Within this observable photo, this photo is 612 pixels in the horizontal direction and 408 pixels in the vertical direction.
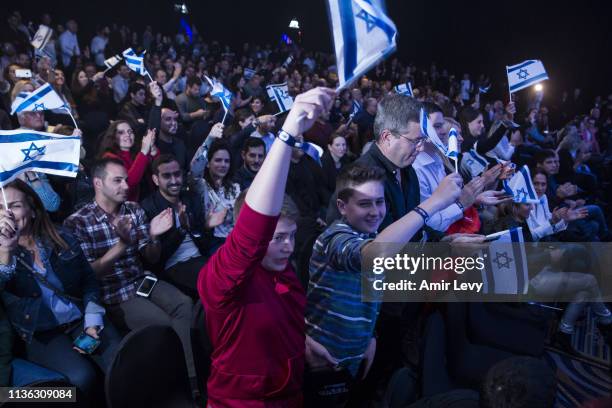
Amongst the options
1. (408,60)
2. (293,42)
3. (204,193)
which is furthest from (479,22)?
(204,193)

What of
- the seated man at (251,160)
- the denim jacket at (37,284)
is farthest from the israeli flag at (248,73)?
the denim jacket at (37,284)

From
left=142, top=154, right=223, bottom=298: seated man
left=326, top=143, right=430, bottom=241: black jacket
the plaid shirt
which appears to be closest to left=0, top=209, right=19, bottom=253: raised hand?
the plaid shirt

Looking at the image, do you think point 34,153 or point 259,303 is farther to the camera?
point 34,153

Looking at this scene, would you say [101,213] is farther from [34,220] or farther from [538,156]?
[538,156]

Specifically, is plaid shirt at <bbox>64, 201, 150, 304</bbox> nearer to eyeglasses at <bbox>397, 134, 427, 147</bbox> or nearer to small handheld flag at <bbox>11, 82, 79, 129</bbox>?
small handheld flag at <bbox>11, 82, 79, 129</bbox>

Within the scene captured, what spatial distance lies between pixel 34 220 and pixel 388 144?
198 centimetres

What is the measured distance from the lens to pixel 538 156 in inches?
215

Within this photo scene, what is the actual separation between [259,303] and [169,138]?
4.26 metres

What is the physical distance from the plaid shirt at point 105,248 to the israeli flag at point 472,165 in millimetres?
2831

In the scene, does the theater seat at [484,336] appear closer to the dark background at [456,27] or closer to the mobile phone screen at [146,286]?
the mobile phone screen at [146,286]

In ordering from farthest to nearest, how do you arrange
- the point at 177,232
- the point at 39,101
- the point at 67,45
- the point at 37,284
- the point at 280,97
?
the point at 67,45
the point at 280,97
the point at 39,101
the point at 177,232
the point at 37,284

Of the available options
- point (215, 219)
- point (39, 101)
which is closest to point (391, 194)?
point (215, 219)

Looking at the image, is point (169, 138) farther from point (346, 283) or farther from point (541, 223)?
point (346, 283)

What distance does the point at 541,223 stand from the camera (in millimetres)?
4195
